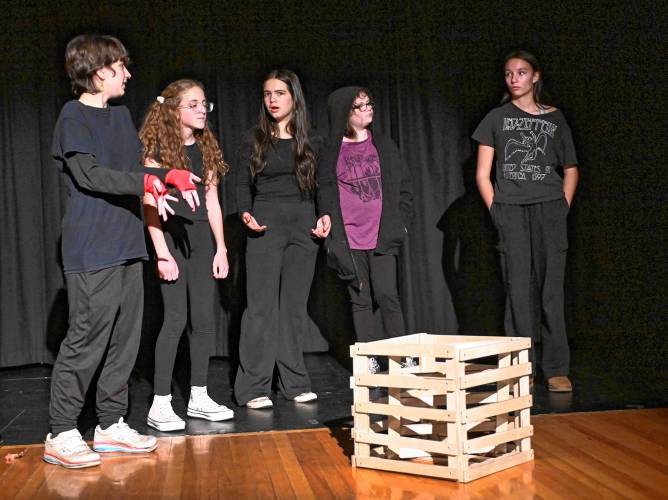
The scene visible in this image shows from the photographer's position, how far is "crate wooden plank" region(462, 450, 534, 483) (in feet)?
8.66

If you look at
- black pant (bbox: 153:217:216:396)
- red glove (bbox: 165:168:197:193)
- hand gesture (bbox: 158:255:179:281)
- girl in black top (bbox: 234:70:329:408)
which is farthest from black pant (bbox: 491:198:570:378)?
red glove (bbox: 165:168:197:193)

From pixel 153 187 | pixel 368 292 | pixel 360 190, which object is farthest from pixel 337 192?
pixel 153 187

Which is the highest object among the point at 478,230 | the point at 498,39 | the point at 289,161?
the point at 498,39

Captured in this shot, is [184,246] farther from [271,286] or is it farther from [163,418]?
[163,418]

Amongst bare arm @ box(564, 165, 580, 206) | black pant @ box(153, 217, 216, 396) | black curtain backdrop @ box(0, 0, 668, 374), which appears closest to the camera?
black pant @ box(153, 217, 216, 396)

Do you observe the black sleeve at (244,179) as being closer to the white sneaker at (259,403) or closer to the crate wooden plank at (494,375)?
the white sneaker at (259,403)

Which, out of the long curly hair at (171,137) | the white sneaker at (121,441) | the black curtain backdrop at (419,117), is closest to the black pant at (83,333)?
the white sneaker at (121,441)

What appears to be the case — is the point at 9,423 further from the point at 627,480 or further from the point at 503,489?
the point at 627,480

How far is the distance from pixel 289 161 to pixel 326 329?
6.20ft

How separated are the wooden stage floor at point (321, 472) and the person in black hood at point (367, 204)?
3.38ft

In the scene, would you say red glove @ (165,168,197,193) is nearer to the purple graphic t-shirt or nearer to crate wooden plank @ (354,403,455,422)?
crate wooden plank @ (354,403,455,422)

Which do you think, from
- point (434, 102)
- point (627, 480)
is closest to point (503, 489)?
point (627, 480)

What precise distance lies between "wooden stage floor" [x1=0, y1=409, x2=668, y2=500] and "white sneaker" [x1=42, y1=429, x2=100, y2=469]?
0.03m

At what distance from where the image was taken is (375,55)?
5.48 meters
